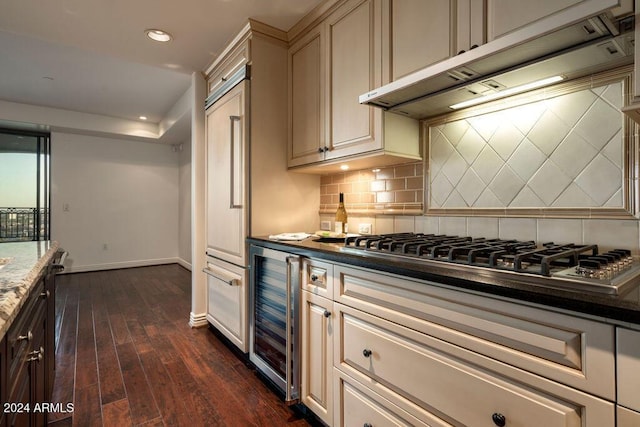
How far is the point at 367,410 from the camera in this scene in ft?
4.12

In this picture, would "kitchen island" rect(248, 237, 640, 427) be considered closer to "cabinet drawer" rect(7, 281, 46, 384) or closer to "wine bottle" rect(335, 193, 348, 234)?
"wine bottle" rect(335, 193, 348, 234)

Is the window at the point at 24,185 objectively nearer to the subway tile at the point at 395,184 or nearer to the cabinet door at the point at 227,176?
the cabinet door at the point at 227,176

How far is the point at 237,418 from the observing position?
1.66m

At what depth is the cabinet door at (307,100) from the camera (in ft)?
6.60

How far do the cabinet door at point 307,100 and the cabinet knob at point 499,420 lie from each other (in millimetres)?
1515

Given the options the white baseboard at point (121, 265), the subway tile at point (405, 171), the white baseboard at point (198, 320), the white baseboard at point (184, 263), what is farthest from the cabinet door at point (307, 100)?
the white baseboard at point (121, 265)

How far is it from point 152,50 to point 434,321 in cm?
282

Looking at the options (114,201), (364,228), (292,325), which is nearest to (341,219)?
(364,228)

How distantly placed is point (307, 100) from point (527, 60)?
1300 millimetres

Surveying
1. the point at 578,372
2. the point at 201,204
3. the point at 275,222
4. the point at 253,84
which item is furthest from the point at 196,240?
the point at 578,372

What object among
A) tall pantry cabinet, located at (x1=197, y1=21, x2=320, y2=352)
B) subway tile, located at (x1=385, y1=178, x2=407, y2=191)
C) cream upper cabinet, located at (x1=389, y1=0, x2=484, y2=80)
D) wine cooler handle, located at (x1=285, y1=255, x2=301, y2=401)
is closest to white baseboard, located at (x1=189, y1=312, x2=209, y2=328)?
tall pantry cabinet, located at (x1=197, y1=21, x2=320, y2=352)

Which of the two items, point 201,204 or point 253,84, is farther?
point 201,204

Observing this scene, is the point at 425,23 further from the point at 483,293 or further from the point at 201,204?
the point at 201,204

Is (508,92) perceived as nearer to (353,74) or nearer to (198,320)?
(353,74)
